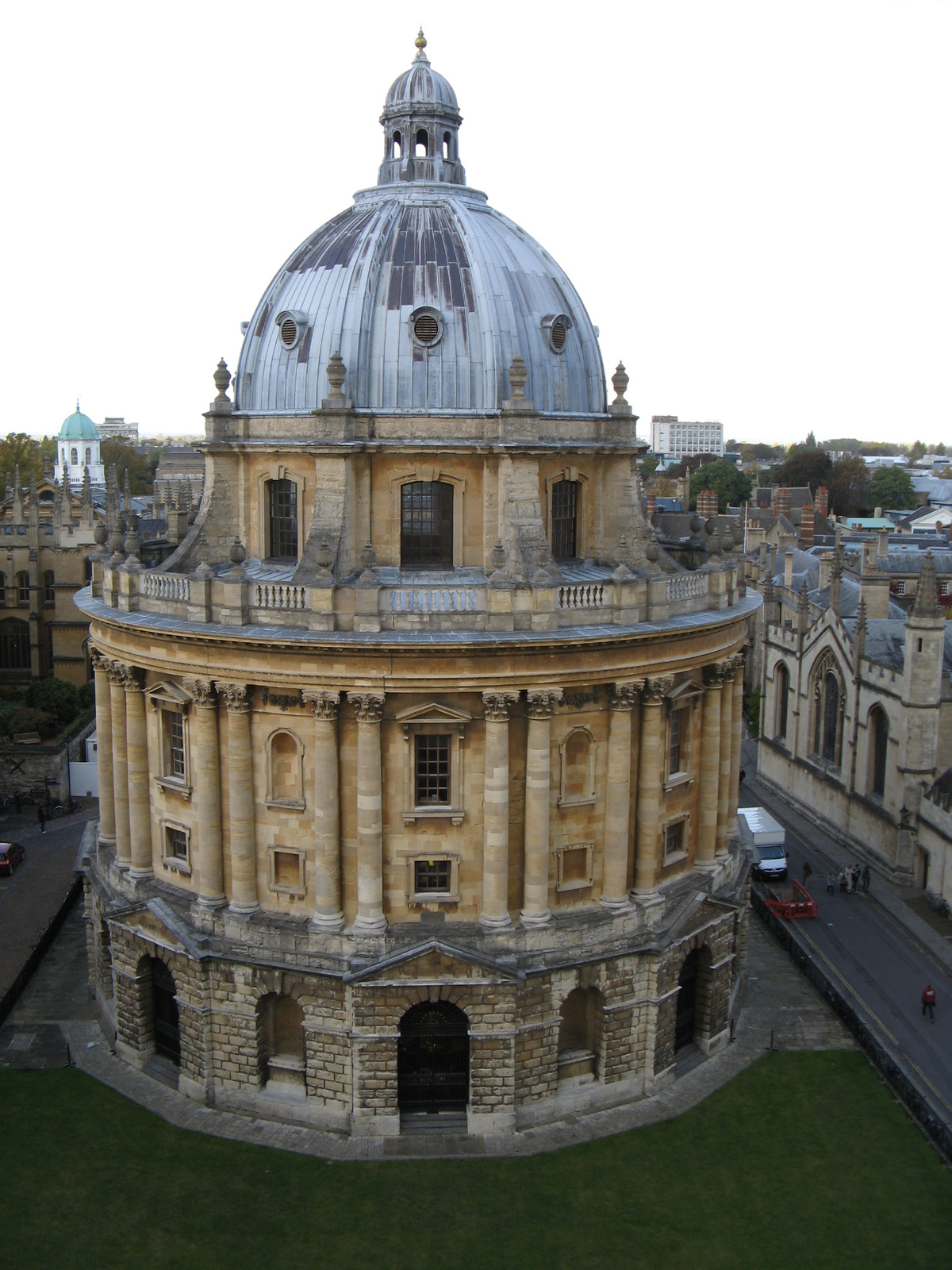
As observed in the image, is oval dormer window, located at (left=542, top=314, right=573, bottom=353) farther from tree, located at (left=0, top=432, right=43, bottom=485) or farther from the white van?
tree, located at (left=0, top=432, right=43, bottom=485)

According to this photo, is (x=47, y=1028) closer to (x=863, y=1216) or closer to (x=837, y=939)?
(x=863, y=1216)

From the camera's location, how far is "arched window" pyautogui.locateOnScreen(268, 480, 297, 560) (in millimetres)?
37250

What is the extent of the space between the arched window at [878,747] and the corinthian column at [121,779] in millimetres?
36335

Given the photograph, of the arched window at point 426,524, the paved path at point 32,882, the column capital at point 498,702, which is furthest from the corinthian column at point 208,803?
the paved path at point 32,882

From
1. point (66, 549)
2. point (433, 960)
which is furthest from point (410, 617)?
point (66, 549)

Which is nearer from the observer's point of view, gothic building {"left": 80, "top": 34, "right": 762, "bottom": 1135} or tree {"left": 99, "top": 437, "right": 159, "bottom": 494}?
gothic building {"left": 80, "top": 34, "right": 762, "bottom": 1135}

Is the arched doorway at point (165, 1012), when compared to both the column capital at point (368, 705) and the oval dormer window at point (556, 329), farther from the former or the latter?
the oval dormer window at point (556, 329)

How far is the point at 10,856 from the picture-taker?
184 ft

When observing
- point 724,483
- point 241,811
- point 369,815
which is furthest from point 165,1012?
point 724,483

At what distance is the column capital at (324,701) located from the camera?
3247 centimetres

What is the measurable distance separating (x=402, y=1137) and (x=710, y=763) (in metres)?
15.3

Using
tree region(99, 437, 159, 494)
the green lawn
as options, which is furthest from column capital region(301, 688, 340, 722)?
tree region(99, 437, 159, 494)

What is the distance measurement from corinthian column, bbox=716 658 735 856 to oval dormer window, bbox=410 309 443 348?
1433 centimetres

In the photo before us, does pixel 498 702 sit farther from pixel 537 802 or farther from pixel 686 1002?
pixel 686 1002
